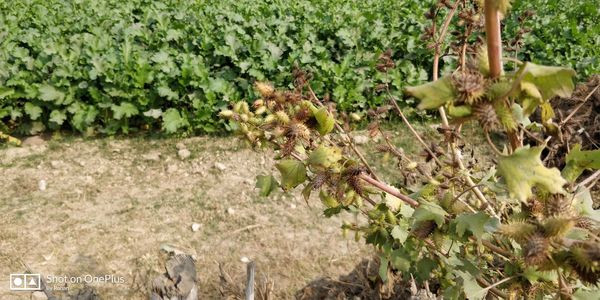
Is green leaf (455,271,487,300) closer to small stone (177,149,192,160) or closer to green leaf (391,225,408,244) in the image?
green leaf (391,225,408,244)

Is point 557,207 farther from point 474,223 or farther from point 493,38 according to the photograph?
point 493,38

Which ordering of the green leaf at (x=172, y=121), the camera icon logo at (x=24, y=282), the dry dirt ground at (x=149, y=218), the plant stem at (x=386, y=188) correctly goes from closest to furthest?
the plant stem at (x=386, y=188) → the camera icon logo at (x=24, y=282) → the dry dirt ground at (x=149, y=218) → the green leaf at (x=172, y=121)

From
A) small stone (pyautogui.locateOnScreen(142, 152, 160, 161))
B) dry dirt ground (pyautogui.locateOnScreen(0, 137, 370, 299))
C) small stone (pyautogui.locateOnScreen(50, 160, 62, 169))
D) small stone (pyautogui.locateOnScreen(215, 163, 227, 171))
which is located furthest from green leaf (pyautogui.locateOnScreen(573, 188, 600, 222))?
small stone (pyautogui.locateOnScreen(50, 160, 62, 169))

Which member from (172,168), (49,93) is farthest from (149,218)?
(49,93)

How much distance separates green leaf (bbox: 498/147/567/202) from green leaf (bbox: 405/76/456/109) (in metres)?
0.18

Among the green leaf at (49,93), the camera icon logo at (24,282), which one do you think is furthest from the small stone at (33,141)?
the camera icon logo at (24,282)

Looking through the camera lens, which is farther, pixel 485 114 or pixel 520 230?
pixel 520 230

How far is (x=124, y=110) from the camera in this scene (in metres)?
5.23

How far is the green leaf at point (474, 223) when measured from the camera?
1.13 m

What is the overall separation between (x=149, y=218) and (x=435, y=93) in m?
3.56

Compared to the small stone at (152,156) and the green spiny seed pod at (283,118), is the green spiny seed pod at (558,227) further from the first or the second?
the small stone at (152,156)

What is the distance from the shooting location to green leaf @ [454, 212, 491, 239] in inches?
44.5

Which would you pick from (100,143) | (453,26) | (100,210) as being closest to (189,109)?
(100,143)

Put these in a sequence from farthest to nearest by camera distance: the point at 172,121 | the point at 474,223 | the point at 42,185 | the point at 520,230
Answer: the point at 172,121
the point at 42,185
the point at 474,223
the point at 520,230
